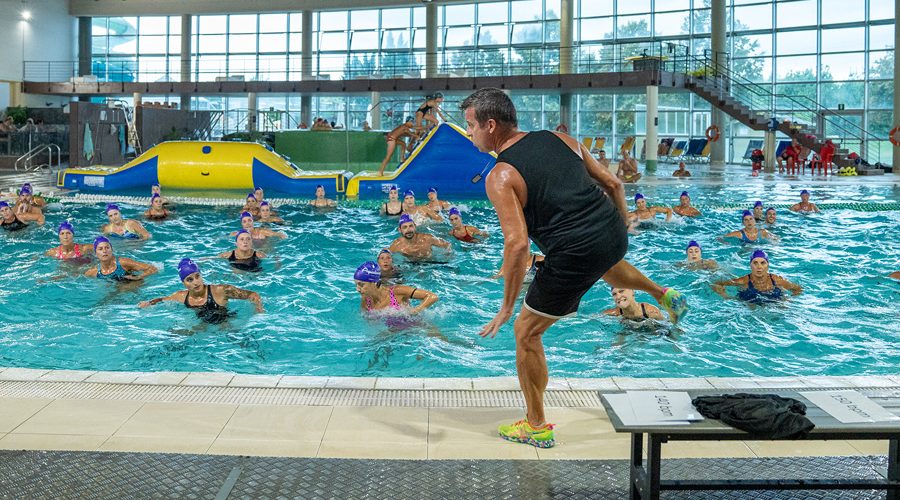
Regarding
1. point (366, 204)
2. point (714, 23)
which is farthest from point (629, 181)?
point (714, 23)

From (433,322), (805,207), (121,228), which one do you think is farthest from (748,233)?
(121,228)

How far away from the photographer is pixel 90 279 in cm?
860

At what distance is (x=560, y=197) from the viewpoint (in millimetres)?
3266

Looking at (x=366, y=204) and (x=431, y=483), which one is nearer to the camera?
(x=431, y=483)

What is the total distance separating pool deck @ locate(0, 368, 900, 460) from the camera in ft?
11.3

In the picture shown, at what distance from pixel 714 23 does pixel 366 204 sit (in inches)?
685

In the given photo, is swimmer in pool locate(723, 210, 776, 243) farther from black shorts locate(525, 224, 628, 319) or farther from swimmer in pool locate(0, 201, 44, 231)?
swimmer in pool locate(0, 201, 44, 231)

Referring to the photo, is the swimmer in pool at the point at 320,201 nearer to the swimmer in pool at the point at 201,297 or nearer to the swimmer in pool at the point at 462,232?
the swimmer in pool at the point at 462,232

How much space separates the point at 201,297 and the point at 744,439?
17.7ft

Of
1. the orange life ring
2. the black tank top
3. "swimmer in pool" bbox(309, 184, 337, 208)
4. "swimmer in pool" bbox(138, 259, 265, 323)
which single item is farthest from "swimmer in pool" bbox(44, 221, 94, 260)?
the orange life ring

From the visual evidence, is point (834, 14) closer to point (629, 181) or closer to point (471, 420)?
point (629, 181)

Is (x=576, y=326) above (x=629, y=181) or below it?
below

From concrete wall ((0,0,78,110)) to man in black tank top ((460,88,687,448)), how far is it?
32.5m

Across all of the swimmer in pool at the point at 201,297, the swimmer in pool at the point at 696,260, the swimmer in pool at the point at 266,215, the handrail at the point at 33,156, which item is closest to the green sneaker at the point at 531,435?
the swimmer in pool at the point at 201,297
